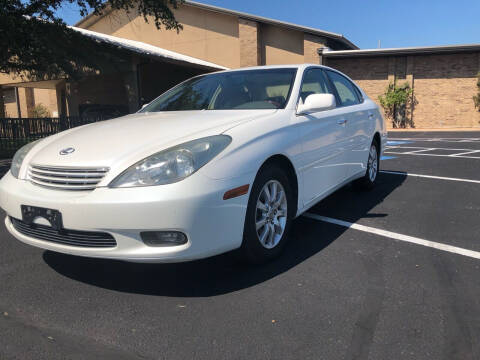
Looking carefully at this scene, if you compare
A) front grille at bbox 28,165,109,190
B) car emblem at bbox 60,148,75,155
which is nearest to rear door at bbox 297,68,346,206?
front grille at bbox 28,165,109,190

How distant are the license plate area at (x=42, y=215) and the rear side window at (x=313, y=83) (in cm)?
229

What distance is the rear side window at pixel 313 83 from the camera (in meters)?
3.83

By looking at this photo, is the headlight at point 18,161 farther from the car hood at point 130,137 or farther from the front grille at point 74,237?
the front grille at point 74,237

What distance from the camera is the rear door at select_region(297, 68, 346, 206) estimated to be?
3.47 metres

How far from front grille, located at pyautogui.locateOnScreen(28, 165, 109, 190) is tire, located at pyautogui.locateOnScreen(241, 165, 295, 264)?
3.24ft

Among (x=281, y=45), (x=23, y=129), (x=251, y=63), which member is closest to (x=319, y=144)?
(x=23, y=129)

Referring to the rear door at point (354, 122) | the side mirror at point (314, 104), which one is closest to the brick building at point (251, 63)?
the rear door at point (354, 122)

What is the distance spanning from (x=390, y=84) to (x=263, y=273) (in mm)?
19976

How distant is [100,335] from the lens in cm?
219

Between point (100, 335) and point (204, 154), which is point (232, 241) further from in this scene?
point (100, 335)

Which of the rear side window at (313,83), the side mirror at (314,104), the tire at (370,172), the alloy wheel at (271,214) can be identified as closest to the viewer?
the alloy wheel at (271,214)

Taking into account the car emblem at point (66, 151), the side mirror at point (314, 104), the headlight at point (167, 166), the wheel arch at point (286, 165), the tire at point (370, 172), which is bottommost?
the tire at point (370, 172)

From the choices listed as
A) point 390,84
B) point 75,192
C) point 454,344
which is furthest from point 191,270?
point 390,84

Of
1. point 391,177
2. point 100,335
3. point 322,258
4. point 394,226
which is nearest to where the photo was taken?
point 100,335
